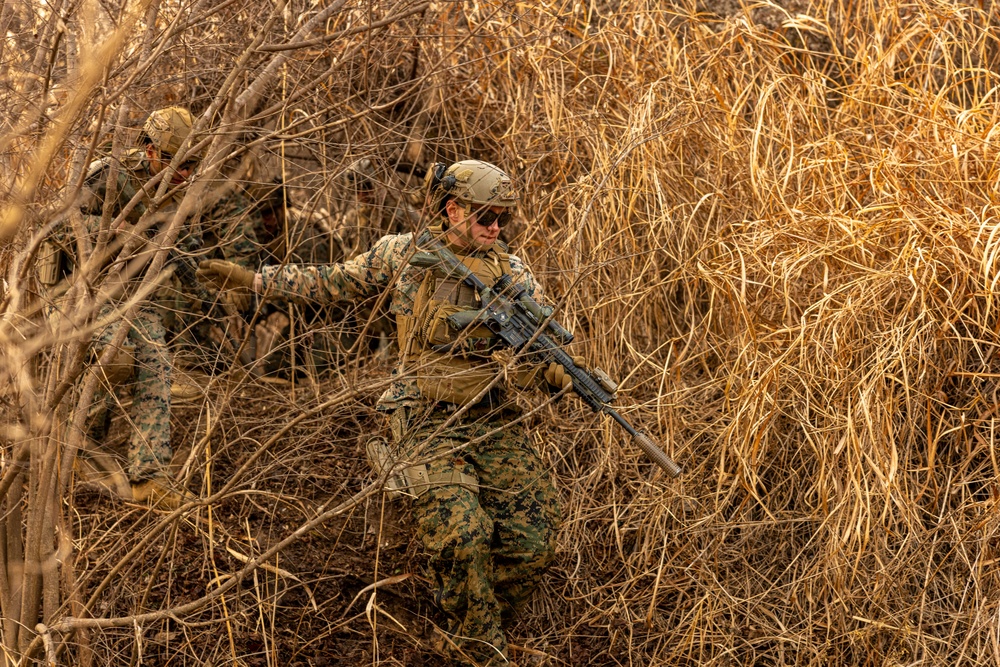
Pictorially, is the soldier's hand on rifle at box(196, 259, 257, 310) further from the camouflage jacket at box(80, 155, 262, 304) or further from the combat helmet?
the combat helmet

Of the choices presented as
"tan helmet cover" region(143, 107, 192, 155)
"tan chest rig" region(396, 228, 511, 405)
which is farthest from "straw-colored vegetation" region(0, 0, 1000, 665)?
"tan chest rig" region(396, 228, 511, 405)

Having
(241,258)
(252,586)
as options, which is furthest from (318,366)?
(252,586)

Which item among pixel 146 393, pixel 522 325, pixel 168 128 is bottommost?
pixel 146 393

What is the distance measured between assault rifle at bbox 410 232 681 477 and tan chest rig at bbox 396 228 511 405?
1.4 inches

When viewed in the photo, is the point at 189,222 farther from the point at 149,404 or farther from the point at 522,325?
the point at 522,325

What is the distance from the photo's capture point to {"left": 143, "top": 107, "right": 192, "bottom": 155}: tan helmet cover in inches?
185

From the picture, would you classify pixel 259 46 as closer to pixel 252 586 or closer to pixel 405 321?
pixel 405 321

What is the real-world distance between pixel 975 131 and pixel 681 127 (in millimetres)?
1340

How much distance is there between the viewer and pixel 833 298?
5.27 m

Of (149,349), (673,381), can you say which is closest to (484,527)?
(673,381)

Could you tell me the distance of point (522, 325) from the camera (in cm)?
454

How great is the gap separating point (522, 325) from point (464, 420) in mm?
427

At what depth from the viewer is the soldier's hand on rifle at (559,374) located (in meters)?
4.54

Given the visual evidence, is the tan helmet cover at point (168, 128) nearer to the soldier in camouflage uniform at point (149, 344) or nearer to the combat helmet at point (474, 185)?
the soldier in camouflage uniform at point (149, 344)
